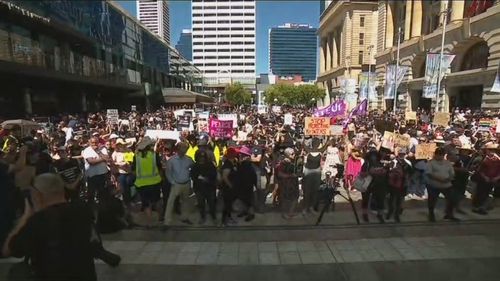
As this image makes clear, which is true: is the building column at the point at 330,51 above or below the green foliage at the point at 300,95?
above

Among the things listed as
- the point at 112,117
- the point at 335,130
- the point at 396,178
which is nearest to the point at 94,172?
the point at 396,178

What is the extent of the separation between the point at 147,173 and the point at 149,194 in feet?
1.46

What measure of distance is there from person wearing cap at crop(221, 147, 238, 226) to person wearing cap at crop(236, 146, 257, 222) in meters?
0.10

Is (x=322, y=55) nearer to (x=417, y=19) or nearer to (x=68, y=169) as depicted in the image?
(x=417, y=19)

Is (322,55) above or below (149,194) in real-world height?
above

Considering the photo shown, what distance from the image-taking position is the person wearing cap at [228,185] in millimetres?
8000

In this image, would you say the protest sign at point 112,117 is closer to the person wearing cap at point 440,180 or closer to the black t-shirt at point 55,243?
the person wearing cap at point 440,180

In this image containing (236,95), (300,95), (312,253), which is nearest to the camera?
(312,253)

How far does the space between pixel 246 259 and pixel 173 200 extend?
2173mm

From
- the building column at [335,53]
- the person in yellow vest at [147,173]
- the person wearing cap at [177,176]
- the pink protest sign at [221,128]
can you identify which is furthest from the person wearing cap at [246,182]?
the building column at [335,53]

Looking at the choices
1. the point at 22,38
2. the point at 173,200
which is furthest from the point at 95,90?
the point at 173,200

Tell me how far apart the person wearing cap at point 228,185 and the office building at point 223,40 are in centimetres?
14283

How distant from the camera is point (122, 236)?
7.26 metres

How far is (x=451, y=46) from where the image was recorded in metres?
36.5
